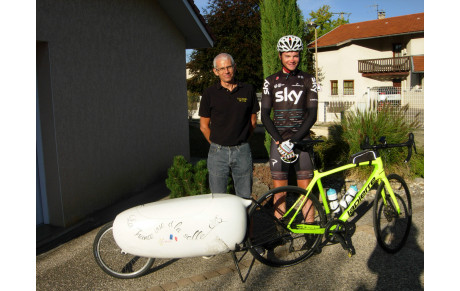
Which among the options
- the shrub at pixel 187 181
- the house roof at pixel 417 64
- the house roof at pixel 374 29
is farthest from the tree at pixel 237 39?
the shrub at pixel 187 181

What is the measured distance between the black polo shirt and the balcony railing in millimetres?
30910

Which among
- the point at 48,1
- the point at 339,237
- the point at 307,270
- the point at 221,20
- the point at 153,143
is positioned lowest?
the point at 307,270

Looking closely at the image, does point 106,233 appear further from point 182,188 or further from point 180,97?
point 180,97

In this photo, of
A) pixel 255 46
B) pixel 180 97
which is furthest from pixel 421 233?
pixel 255 46

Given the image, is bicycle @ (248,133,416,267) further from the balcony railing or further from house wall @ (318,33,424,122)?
house wall @ (318,33,424,122)

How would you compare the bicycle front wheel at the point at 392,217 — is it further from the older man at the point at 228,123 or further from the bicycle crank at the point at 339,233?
the older man at the point at 228,123

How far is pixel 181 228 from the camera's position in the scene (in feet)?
10.5

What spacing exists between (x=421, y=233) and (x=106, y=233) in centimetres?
336

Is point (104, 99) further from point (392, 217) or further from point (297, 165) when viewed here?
point (392, 217)

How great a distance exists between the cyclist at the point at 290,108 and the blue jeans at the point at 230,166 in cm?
34

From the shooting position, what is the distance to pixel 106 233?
3584mm

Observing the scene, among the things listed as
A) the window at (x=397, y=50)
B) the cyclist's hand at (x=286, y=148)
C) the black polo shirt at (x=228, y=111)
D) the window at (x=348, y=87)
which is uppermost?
the window at (x=397, y=50)

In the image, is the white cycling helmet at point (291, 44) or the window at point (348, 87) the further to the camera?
the window at point (348, 87)

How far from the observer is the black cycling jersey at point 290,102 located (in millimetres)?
4078
